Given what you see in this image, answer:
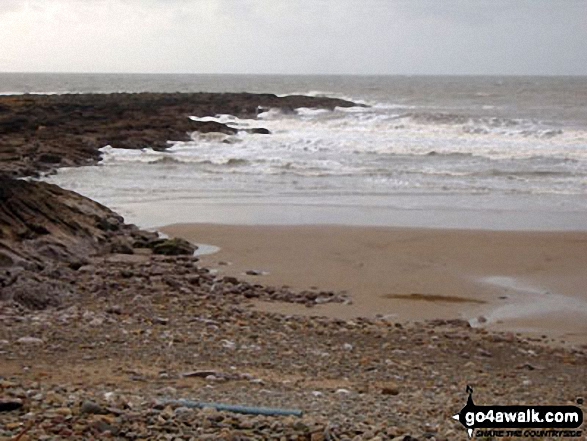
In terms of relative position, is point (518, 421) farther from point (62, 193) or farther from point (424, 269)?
point (62, 193)

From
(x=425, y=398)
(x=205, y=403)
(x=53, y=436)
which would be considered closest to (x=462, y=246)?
(x=425, y=398)

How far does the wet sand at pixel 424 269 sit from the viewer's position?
344 inches

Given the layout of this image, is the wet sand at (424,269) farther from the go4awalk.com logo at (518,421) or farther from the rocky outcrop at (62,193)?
the go4awalk.com logo at (518,421)

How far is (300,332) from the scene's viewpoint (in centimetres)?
741

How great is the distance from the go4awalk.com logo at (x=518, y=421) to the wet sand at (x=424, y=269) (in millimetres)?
3186

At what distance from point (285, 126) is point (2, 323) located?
1349 inches

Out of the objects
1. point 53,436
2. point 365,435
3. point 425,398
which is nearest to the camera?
point 53,436

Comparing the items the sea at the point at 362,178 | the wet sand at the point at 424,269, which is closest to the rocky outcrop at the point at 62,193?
the sea at the point at 362,178

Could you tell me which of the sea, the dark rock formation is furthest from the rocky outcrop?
the sea

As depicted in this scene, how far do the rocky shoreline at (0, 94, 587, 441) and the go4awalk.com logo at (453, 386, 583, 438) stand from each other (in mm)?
153

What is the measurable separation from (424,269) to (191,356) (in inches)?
211

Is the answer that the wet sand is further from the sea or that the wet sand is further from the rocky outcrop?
the rocky outcrop

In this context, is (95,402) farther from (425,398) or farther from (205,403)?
(425,398)

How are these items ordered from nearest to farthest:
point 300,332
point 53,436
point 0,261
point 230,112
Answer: point 53,436
point 300,332
point 0,261
point 230,112
